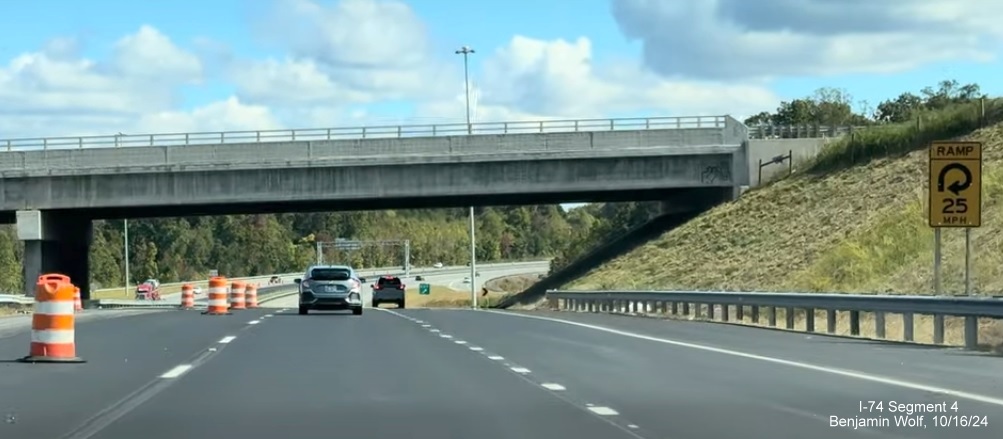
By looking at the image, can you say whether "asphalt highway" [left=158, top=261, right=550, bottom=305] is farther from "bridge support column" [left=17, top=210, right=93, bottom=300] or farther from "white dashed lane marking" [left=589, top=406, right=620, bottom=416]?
"white dashed lane marking" [left=589, top=406, right=620, bottom=416]

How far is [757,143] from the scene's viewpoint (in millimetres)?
68688

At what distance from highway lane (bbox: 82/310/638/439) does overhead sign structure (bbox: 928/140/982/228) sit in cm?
812

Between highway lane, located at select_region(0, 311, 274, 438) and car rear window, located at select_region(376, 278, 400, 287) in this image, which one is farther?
car rear window, located at select_region(376, 278, 400, 287)

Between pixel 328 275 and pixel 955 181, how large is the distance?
20741mm

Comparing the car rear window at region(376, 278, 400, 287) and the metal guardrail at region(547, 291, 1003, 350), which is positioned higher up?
the metal guardrail at region(547, 291, 1003, 350)

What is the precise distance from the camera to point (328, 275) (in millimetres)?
40500

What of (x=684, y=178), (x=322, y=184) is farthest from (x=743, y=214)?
(x=322, y=184)

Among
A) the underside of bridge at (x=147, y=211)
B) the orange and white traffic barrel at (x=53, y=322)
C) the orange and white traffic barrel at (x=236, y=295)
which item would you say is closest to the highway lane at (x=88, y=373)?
the orange and white traffic barrel at (x=53, y=322)

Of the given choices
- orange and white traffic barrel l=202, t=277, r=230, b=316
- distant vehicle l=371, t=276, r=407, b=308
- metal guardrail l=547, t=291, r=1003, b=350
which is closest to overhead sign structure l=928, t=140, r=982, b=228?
metal guardrail l=547, t=291, r=1003, b=350

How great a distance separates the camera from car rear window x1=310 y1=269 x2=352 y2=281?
40.4 metres

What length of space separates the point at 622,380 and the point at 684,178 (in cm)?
4961

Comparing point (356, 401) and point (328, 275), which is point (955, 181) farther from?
point (328, 275)

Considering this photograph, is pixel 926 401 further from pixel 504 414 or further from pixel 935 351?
pixel 935 351

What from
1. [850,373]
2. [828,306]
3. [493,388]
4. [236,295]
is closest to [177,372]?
[493,388]
